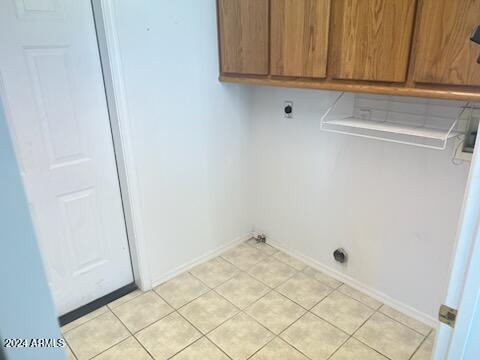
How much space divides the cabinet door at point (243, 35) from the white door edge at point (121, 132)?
669 millimetres

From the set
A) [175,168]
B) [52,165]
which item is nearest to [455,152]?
[175,168]

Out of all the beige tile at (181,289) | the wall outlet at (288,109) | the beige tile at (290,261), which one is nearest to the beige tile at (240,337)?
the beige tile at (181,289)

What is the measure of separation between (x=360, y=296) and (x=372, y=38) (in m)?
1.53

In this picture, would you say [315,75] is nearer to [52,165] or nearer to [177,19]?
[177,19]

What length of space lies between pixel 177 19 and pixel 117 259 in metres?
1.50

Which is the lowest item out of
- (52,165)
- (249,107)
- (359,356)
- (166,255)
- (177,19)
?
(359,356)

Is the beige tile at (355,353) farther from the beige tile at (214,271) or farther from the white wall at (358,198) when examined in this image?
the beige tile at (214,271)

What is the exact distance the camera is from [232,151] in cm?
257

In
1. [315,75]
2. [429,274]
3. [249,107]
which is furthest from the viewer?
[249,107]

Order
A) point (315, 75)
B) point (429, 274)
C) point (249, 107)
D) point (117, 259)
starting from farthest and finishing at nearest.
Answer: point (249, 107), point (117, 259), point (429, 274), point (315, 75)

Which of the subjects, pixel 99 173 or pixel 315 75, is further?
pixel 99 173

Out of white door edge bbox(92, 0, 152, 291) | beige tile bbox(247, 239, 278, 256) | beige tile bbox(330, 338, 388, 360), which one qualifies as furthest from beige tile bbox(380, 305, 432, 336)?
white door edge bbox(92, 0, 152, 291)

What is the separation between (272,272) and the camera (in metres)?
2.48

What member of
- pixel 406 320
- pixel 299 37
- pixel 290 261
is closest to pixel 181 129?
pixel 299 37
